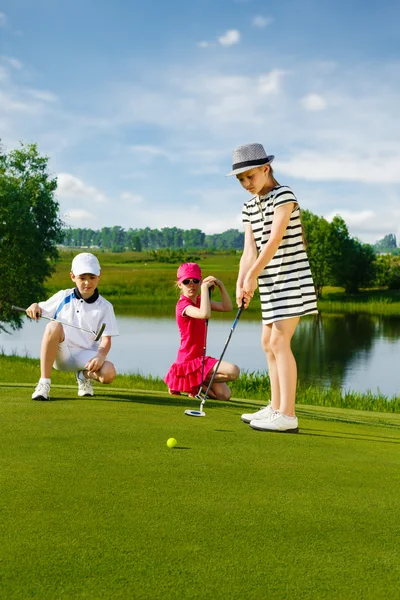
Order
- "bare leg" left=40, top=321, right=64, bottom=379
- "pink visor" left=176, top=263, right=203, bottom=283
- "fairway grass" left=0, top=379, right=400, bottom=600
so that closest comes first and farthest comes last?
1. "fairway grass" left=0, top=379, right=400, bottom=600
2. "bare leg" left=40, top=321, right=64, bottom=379
3. "pink visor" left=176, top=263, right=203, bottom=283

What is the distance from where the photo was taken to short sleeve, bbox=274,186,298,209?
478 cm

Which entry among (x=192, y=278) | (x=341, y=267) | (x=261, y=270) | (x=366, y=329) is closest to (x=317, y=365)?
(x=366, y=329)

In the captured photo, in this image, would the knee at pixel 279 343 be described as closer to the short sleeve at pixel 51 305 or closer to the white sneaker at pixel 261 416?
the white sneaker at pixel 261 416

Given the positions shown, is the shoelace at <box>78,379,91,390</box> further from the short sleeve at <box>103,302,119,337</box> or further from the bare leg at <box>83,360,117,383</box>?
the short sleeve at <box>103,302,119,337</box>

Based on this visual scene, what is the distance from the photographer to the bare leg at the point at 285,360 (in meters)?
4.84

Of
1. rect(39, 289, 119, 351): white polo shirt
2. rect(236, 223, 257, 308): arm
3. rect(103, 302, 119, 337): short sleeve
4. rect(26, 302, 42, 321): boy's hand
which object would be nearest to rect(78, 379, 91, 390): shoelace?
rect(39, 289, 119, 351): white polo shirt

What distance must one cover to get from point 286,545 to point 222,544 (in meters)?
0.23

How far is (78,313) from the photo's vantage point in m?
6.25

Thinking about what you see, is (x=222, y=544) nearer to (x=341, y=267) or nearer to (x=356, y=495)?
(x=356, y=495)

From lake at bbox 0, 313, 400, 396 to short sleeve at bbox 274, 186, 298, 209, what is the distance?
15389mm

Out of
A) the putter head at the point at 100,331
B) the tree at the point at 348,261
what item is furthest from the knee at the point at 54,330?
the tree at the point at 348,261

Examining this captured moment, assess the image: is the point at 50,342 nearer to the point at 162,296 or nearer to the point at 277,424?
the point at 277,424

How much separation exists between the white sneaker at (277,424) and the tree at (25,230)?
20.8m

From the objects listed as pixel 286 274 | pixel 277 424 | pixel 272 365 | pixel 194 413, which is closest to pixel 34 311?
pixel 194 413
